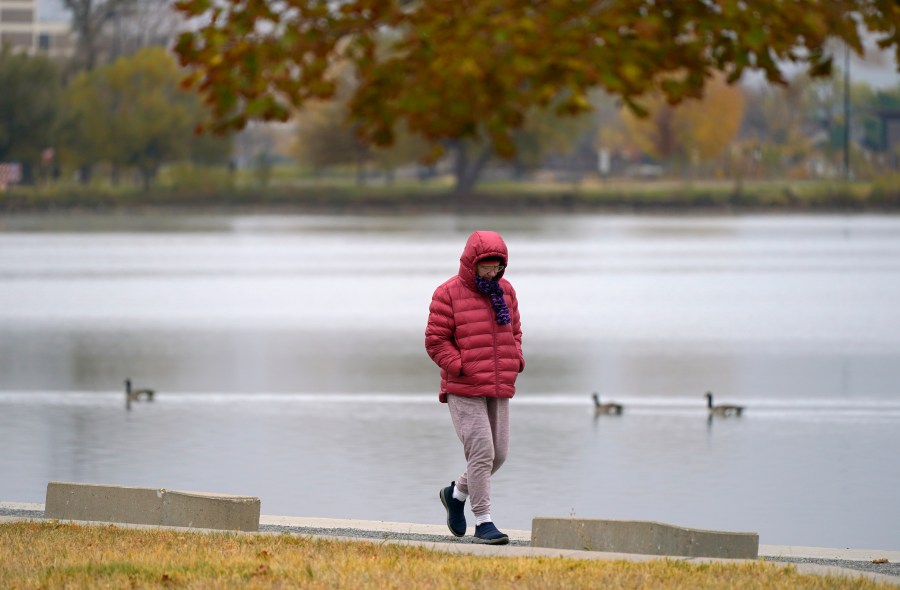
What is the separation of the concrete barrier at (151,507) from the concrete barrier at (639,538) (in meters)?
1.58

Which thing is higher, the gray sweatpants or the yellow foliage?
the yellow foliage

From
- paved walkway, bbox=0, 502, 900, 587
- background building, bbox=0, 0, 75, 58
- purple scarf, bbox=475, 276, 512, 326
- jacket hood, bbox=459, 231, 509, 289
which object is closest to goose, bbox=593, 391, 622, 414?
paved walkway, bbox=0, 502, 900, 587

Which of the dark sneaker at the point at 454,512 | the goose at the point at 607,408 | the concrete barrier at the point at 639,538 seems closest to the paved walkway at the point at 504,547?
the dark sneaker at the point at 454,512

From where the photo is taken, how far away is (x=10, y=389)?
2175cm

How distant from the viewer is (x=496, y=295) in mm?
9656

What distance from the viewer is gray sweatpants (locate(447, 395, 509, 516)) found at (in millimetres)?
9719

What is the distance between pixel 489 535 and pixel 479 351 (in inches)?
38.5

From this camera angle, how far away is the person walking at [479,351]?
9.62 meters

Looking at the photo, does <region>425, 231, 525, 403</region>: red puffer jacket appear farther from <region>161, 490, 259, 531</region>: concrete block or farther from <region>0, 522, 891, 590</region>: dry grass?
<region>161, 490, 259, 531</region>: concrete block

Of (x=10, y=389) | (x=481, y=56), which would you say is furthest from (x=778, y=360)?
(x=481, y=56)

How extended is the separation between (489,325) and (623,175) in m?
134

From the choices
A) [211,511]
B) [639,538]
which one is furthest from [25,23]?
[639,538]

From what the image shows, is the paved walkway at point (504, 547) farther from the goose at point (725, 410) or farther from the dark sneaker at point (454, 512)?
the goose at point (725, 410)

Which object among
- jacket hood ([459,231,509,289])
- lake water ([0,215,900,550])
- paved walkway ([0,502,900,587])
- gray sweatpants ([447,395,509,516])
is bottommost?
lake water ([0,215,900,550])
